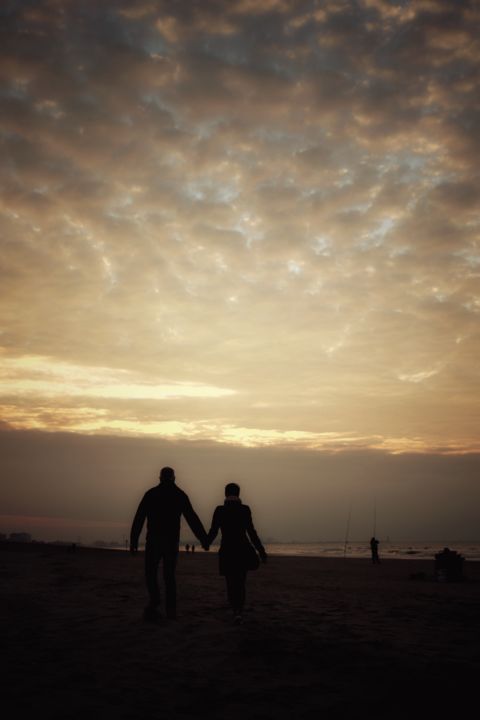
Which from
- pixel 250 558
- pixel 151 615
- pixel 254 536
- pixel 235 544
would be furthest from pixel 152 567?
pixel 254 536

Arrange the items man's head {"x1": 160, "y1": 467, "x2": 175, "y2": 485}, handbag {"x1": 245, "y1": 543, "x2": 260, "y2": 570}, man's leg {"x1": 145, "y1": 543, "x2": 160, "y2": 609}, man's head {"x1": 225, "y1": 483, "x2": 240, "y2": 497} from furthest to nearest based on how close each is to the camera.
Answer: man's head {"x1": 225, "y1": 483, "x2": 240, "y2": 497} < man's head {"x1": 160, "y1": 467, "x2": 175, "y2": 485} < handbag {"x1": 245, "y1": 543, "x2": 260, "y2": 570} < man's leg {"x1": 145, "y1": 543, "x2": 160, "y2": 609}

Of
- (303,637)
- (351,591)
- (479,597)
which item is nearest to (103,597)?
(303,637)

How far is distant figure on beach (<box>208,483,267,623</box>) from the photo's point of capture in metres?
7.88

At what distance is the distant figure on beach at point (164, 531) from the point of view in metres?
7.70

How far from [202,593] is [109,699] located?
8253 mm

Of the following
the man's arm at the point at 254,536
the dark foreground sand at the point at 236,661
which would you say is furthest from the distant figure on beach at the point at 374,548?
the man's arm at the point at 254,536

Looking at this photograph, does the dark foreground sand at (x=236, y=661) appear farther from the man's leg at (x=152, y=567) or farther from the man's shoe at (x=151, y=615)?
the man's leg at (x=152, y=567)

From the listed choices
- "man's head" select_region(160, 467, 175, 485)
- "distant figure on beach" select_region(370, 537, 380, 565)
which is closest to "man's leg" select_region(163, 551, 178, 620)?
"man's head" select_region(160, 467, 175, 485)

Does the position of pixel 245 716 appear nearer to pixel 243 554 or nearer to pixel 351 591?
pixel 243 554

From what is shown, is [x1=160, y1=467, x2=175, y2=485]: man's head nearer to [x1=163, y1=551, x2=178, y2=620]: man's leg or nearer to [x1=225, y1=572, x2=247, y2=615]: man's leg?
[x1=163, y1=551, x2=178, y2=620]: man's leg

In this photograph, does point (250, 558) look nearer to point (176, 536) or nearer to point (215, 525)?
point (215, 525)

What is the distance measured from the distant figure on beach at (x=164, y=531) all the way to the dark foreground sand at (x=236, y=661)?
45 cm

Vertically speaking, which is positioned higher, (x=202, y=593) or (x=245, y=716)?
(x=245, y=716)

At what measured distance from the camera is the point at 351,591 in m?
13.7
